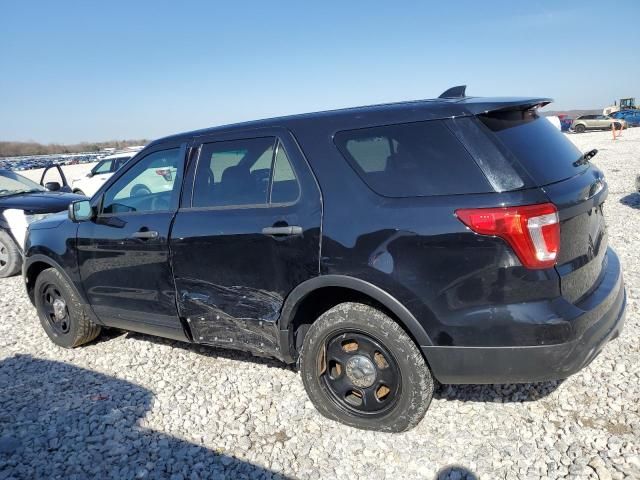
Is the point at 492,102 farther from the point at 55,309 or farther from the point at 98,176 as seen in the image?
the point at 98,176

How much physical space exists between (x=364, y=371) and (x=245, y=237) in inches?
43.2

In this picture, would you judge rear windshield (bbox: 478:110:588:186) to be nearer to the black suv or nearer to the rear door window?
the black suv

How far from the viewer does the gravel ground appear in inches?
104

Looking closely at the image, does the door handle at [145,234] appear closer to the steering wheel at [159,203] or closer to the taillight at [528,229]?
the steering wheel at [159,203]

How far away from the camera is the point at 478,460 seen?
261 centimetres

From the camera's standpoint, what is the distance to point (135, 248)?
12.1 feet

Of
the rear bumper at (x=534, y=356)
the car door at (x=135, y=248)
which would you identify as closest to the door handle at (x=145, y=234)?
the car door at (x=135, y=248)

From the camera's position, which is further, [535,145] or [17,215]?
[17,215]

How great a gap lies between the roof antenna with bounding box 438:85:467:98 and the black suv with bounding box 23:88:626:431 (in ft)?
0.06

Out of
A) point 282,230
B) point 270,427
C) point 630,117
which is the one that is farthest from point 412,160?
point 630,117

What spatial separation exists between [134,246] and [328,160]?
1.75m

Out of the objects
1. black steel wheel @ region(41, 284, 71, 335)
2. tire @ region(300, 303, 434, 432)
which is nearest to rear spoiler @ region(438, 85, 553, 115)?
tire @ region(300, 303, 434, 432)

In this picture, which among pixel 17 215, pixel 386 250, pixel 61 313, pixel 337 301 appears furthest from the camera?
pixel 17 215

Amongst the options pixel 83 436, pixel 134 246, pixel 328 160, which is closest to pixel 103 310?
pixel 134 246
